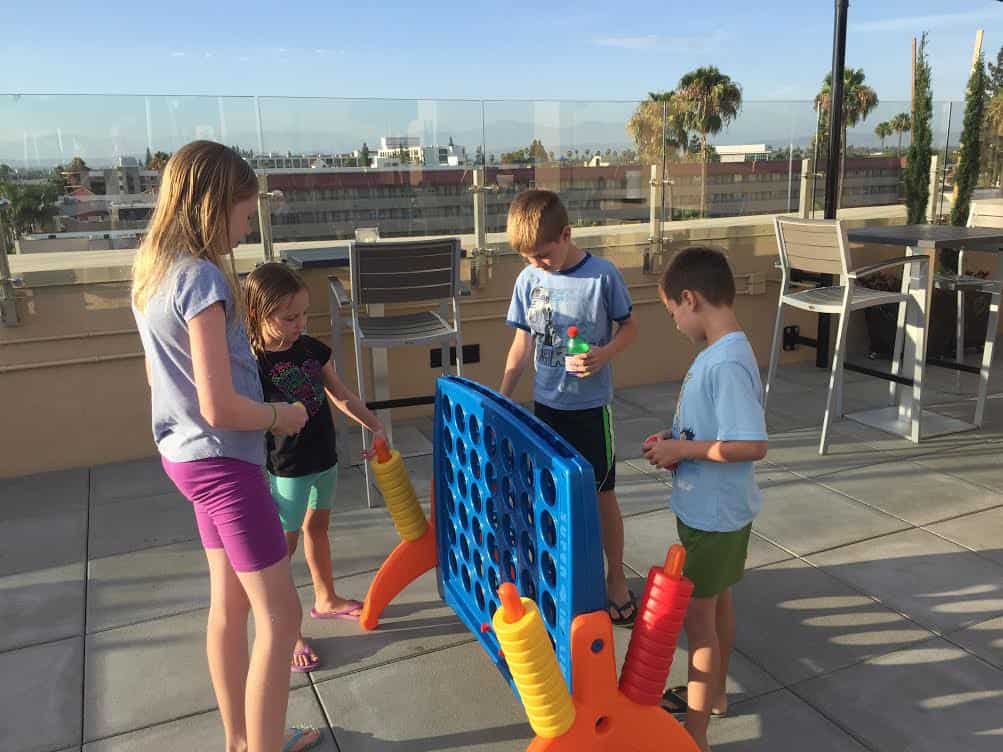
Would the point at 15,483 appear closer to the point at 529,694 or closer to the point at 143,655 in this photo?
the point at 143,655

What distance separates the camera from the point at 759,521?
3.65 meters

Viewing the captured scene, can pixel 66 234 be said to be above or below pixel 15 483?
above

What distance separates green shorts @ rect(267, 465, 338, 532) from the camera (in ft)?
8.64

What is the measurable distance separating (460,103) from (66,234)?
2.57m

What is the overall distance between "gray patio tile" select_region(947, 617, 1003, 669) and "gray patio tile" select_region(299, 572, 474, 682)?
1688 mm

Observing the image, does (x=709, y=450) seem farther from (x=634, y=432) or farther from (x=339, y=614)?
(x=634, y=432)

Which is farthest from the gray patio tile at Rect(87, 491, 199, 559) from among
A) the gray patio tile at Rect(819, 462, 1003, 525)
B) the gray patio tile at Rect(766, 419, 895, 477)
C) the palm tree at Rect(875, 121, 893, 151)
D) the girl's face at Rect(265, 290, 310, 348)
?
the palm tree at Rect(875, 121, 893, 151)

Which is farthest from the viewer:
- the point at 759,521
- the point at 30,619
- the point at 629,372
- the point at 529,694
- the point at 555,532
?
the point at 629,372

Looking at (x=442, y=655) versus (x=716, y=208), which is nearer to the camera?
(x=442, y=655)

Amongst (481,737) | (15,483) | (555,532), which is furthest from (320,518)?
(15,483)

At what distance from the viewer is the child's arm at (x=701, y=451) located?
1.88m

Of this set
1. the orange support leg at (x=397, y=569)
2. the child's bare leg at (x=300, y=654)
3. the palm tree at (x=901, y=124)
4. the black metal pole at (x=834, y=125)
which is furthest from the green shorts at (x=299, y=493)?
the palm tree at (x=901, y=124)

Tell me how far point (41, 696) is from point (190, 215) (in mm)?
1772

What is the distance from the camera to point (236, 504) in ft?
5.96
